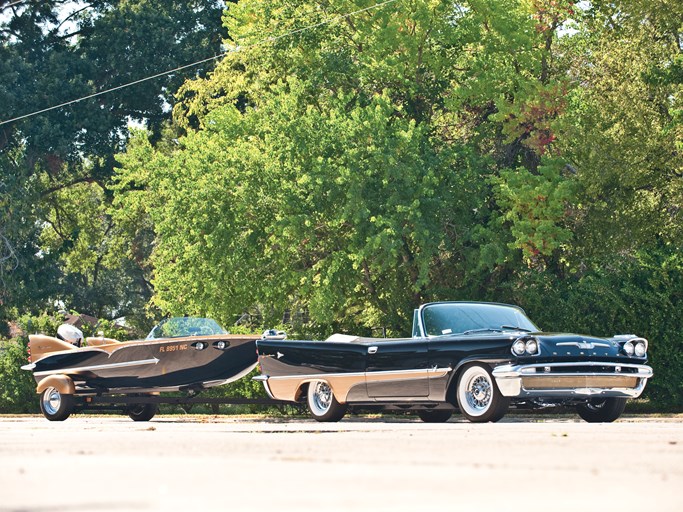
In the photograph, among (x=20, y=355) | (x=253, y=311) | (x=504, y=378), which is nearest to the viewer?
(x=504, y=378)

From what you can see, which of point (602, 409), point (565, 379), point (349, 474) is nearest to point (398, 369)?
point (565, 379)

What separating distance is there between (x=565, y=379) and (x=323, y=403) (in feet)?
→ 13.8

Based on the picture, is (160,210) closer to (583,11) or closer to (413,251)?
(413,251)

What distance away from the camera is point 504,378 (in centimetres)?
1655

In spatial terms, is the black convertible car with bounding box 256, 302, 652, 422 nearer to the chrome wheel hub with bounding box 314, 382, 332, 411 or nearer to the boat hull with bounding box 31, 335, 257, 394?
the chrome wheel hub with bounding box 314, 382, 332, 411

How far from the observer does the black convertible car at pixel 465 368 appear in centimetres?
1675

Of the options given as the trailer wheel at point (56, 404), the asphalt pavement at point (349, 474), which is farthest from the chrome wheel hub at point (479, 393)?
the trailer wheel at point (56, 404)

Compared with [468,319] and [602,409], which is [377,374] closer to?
[468,319]

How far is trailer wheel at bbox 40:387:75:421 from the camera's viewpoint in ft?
75.1

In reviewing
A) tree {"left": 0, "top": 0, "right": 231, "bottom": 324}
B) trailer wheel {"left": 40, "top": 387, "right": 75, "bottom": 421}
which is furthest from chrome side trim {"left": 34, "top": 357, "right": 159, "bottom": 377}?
tree {"left": 0, "top": 0, "right": 231, "bottom": 324}

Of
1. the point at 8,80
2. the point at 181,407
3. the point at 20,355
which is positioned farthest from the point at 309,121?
the point at 8,80

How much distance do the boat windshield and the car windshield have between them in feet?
15.5

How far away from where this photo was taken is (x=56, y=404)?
2320cm

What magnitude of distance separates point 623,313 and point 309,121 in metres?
8.64
